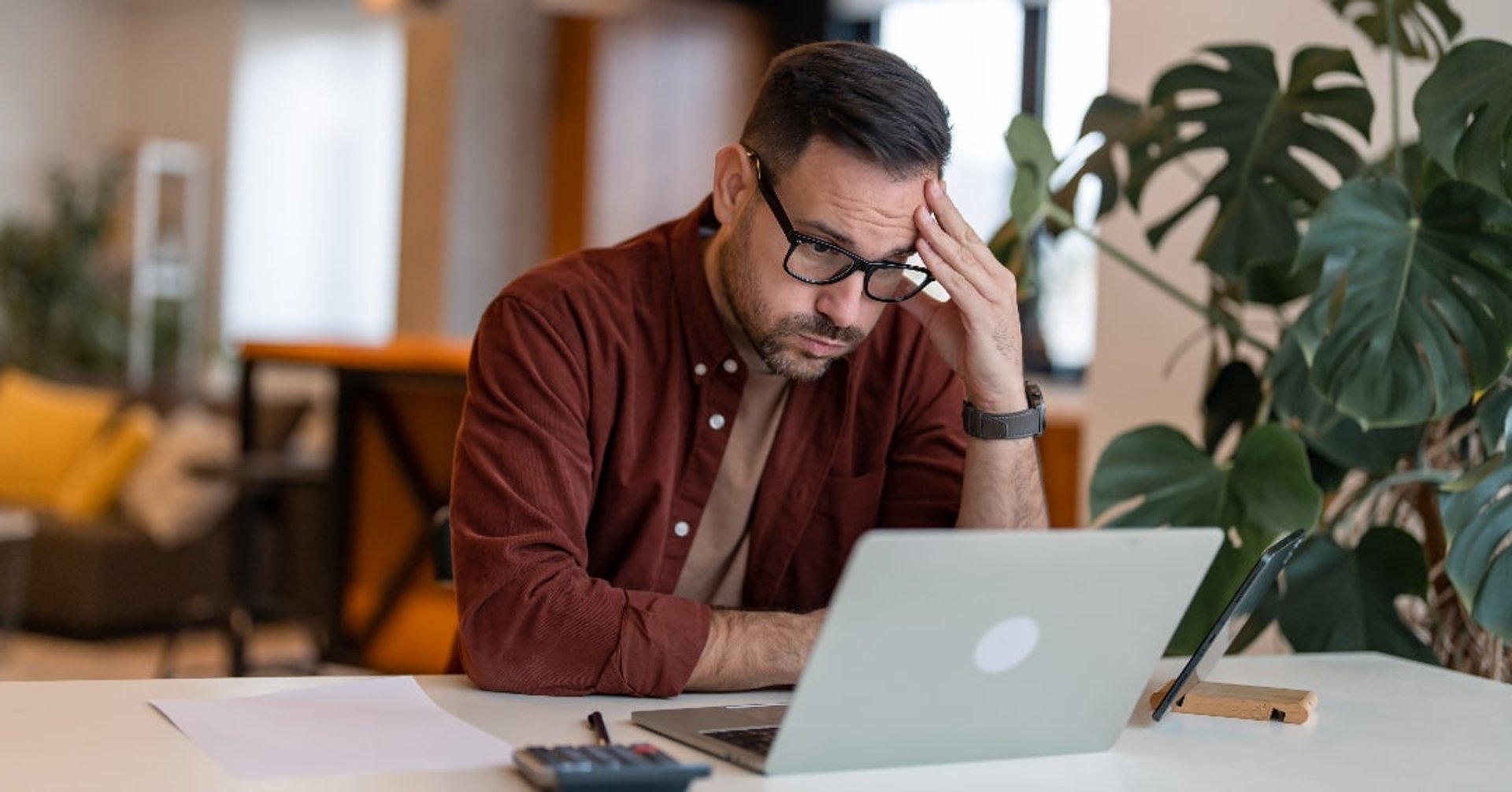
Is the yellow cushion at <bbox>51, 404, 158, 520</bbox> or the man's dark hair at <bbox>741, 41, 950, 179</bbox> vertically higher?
the man's dark hair at <bbox>741, 41, 950, 179</bbox>

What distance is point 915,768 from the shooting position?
138 centimetres

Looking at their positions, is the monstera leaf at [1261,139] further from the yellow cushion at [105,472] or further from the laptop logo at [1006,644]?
the yellow cushion at [105,472]

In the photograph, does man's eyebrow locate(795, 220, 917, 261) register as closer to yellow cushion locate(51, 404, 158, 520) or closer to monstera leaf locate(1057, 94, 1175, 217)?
monstera leaf locate(1057, 94, 1175, 217)

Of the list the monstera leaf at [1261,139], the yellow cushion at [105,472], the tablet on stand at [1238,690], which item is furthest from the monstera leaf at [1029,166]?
the yellow cushion at [105,472]

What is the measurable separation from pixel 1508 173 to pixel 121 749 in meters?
1.78

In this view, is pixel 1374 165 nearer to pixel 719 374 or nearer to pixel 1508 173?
pixel 1508 173

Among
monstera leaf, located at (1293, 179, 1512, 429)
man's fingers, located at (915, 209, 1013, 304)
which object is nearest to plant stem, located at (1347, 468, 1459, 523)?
monstera leaf, located at (1293, 179, 1512, 429)

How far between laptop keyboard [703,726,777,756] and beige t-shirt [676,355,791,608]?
615 millimetres

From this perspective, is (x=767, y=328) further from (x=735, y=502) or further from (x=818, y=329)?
(x=735, y=502)

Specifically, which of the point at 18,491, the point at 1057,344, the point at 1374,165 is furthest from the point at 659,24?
the point at 1374,165

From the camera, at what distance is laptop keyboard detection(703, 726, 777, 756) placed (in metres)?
1.39

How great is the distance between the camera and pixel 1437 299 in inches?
89.3

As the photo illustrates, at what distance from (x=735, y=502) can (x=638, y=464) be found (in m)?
0.15

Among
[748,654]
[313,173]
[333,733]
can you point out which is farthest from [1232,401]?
[313,173]
